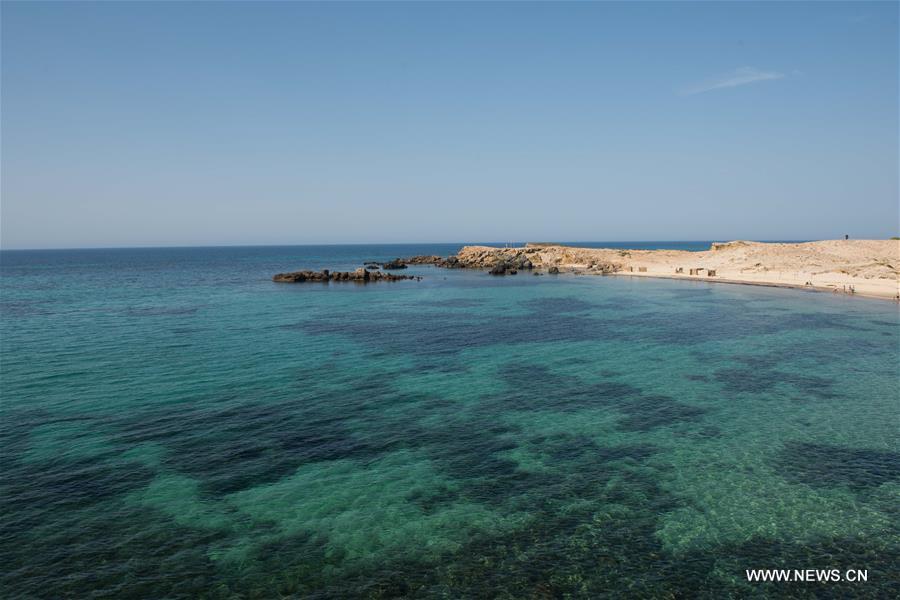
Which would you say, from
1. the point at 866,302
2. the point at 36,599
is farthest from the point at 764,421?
the point at 866,302

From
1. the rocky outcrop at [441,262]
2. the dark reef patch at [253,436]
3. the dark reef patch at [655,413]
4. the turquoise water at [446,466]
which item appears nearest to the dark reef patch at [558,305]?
the turquoise water at [446,466]

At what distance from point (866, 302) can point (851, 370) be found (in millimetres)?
37683

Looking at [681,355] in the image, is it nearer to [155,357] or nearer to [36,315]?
[155,357]

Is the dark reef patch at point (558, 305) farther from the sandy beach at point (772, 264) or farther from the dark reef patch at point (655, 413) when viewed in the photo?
the sandy beach at point (772, 264)

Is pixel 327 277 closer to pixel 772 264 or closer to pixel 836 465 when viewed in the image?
pixel 772 264

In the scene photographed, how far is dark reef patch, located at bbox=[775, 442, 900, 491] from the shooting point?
17.4m

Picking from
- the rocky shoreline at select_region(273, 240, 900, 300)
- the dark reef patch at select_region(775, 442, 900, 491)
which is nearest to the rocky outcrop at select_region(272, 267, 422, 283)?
the rocky shoreline at select_region(273, 240, 900, 300)

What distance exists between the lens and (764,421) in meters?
23.1

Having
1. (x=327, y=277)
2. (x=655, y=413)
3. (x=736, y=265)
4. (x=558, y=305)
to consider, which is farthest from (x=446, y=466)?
(x=736, y=265)

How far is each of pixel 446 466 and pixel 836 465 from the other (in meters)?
15.2

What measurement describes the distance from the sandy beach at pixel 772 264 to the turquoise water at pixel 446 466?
40.5 m

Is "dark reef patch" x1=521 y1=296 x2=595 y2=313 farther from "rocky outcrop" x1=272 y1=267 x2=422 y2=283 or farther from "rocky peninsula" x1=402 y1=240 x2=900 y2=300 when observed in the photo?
"rocky outcrop" x1=272 y1=267 x2=422 y2=283

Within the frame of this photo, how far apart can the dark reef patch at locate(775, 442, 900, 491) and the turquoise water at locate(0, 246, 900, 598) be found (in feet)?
0.37

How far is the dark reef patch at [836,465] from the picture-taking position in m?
17.4
